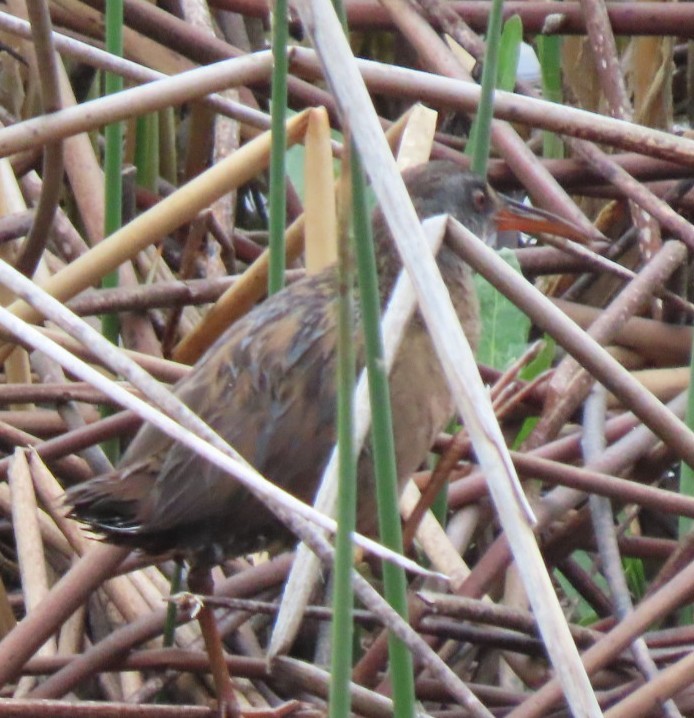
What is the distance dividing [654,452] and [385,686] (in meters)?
0.58

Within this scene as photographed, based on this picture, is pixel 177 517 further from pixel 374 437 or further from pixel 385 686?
pixel 374 437

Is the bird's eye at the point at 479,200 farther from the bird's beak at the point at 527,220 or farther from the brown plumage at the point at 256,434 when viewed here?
the brown plumage at the point at 256,434

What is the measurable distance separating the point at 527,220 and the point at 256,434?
743mm

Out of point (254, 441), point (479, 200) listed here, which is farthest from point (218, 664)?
point (479, 200)

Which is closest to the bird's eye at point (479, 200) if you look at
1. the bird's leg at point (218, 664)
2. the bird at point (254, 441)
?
the bird at point (254, 441)

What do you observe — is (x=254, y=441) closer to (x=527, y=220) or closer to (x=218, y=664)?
(x=218, y=664)

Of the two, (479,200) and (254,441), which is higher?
(479,200)

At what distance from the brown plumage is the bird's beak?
48 cm

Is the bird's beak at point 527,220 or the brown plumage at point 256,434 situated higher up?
the bird's beak at point 527,220

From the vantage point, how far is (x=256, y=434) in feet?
5.86

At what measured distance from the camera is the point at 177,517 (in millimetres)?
1732

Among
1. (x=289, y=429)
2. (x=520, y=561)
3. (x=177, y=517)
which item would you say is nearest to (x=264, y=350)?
(x=289, y=429)

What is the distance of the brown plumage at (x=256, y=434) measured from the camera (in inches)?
68.1

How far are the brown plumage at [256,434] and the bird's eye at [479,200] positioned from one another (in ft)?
1.29
